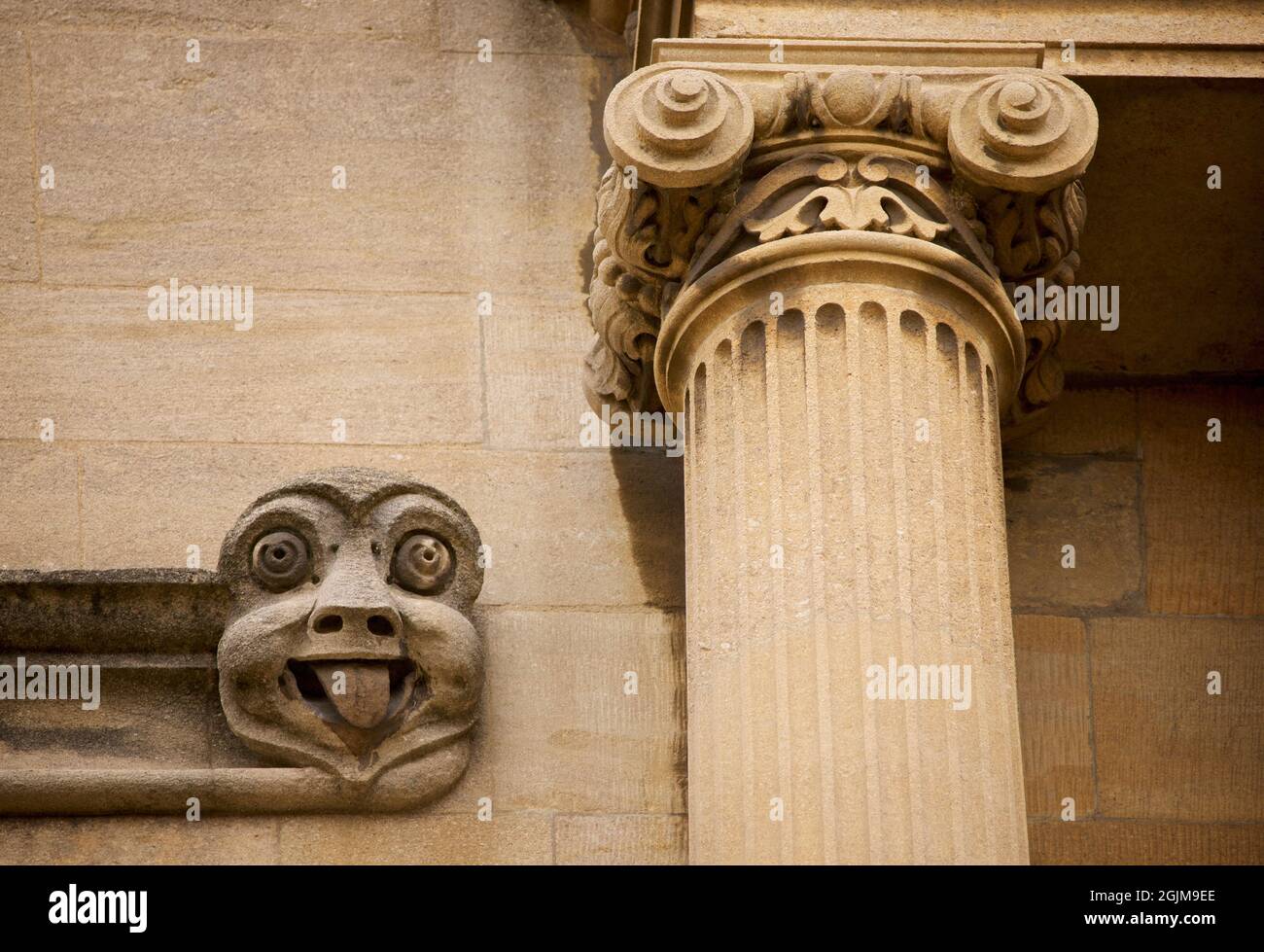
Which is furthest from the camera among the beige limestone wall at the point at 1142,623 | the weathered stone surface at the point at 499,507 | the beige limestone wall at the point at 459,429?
the weathered stone surface at the point at 499,507

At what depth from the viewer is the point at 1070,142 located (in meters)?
6.71

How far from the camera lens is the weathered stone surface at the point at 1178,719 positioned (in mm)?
7559

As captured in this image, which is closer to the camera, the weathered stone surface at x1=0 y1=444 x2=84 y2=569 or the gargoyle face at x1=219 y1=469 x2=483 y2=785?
the gargoyle face at x1=219 y1=469 x2=483 y2=785

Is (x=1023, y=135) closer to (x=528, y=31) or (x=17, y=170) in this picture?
(x=528, y=31)

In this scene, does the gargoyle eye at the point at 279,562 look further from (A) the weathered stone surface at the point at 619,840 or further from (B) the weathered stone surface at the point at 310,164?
(B) the weathered stone surface at the point at 310,164

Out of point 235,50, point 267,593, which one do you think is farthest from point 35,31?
point 267,593

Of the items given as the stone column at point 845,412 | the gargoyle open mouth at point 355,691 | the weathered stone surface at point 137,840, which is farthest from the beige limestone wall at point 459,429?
the stone column at point 845,412

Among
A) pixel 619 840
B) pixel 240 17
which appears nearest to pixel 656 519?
pixel 619 840

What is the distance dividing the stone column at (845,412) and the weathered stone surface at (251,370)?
3.50 ft

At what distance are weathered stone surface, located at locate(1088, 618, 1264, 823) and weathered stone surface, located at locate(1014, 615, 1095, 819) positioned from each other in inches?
1.8

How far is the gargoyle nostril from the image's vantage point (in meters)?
7.16

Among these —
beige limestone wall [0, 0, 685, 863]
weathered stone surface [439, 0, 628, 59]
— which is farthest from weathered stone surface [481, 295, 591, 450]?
weathered stone surface [439, 0, 628, 59]

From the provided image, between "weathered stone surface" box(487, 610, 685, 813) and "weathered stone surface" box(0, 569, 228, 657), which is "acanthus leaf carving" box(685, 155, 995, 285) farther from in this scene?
"weathered stone surface" box(0, 569, 228, 657)
